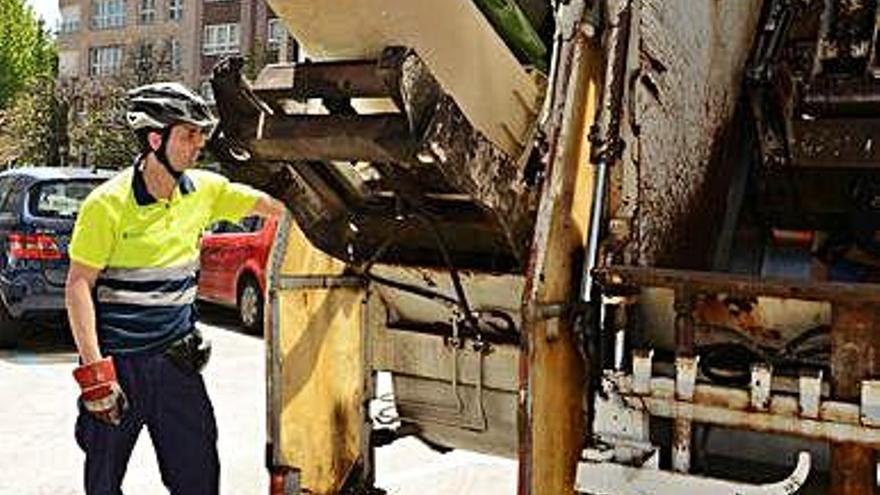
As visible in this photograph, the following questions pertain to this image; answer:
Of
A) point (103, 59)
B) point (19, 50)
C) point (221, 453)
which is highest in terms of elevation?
point (19, 50)

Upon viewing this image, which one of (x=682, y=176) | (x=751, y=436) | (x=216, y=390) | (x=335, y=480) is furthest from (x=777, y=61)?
(x=216, y=390)

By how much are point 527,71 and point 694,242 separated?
0.67 meters

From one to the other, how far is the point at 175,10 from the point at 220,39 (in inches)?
145

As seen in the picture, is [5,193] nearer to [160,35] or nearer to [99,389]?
[99,389]

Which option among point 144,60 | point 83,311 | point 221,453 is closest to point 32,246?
point 221,453

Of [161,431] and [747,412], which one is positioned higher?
[747,412]

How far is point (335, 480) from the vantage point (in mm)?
3834

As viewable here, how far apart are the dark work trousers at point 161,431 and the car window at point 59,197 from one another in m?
6.19

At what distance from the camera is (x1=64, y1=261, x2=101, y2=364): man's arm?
3.36m

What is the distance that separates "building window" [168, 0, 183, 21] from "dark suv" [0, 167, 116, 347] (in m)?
41.1

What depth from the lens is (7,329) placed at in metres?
9.68

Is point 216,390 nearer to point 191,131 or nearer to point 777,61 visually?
point 191,131

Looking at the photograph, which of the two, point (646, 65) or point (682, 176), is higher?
point (646, 65)

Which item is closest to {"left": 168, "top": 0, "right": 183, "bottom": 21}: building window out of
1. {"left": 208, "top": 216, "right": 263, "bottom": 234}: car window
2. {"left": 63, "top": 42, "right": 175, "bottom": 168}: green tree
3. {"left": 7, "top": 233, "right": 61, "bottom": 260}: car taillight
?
{"left": 63, "top": 42, "right": 175, "bottom": 168}: green tree
